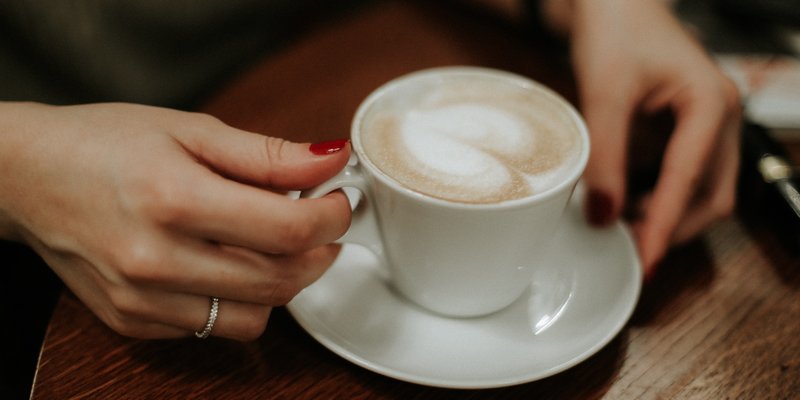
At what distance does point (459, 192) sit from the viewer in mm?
568

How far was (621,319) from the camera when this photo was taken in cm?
59

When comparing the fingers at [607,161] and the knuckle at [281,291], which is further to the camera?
the fingers at [607,161]

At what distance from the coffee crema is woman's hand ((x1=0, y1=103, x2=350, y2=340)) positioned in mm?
99

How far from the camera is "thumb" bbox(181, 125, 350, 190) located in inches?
20.4

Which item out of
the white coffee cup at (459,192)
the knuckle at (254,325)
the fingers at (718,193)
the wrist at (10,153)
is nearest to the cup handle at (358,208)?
the white coffee cup at (459,192)

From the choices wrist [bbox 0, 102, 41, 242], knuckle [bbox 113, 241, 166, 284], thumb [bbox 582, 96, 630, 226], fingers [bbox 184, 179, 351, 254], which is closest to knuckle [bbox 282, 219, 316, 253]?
fingers [bbox 184, 179, 351, 254]

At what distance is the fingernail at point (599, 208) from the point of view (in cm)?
75

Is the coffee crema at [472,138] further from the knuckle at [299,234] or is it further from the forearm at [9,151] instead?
the forearm at [9,151]

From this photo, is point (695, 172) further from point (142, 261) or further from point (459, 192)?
point (142, 261)

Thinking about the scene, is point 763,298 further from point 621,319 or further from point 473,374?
point 473,374

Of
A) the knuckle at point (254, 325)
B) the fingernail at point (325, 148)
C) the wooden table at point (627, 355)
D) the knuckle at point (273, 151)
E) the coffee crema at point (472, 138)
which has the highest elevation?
the knuckle at point (273, 151)

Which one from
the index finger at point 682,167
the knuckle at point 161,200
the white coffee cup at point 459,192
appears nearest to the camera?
the knuckle at point 161,200

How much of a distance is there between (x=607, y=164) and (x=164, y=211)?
550 mm

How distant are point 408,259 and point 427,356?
103mm
